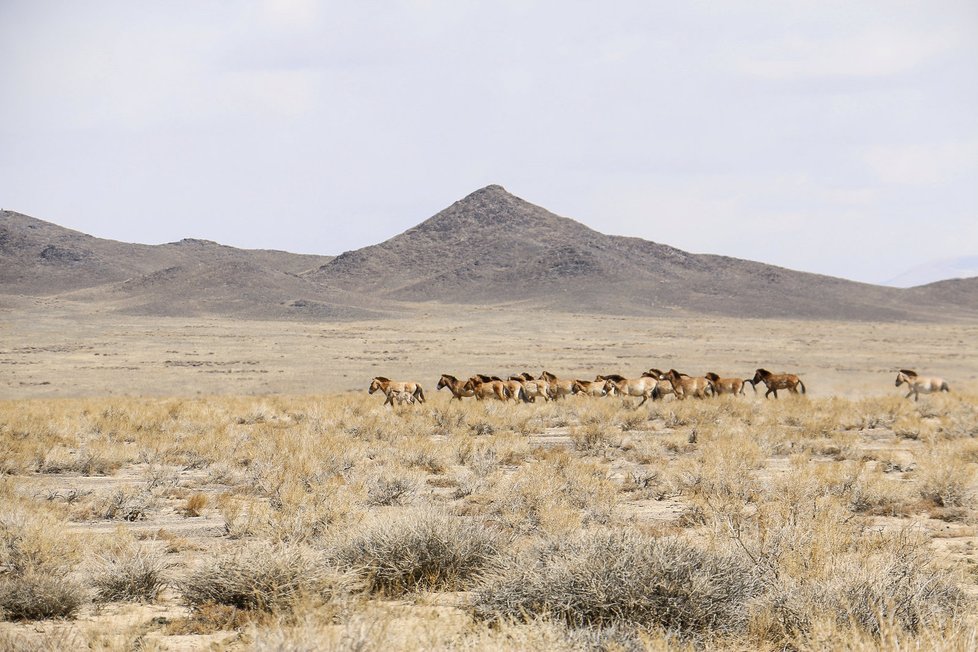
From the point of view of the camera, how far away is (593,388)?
86.1 feet

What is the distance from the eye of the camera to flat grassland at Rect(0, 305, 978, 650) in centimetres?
577

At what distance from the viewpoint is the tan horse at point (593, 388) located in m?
25.9

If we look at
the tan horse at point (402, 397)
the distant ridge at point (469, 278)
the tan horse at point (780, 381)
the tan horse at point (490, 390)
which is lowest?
→ the tan horse at point (402, 397)

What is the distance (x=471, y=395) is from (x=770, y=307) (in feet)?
289

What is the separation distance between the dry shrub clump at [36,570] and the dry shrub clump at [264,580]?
849mm

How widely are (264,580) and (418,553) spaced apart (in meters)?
1.29

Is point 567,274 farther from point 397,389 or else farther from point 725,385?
point 397,389

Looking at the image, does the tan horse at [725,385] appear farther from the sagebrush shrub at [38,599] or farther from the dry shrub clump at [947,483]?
the sagebrush shrub at [38,599]

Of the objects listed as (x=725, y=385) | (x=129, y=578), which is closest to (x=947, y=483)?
(x=129, y=578)

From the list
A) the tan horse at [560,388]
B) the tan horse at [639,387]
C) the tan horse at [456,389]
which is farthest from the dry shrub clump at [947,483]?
the tan horse at [456,389]

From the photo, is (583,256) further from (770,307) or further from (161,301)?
(161,301)

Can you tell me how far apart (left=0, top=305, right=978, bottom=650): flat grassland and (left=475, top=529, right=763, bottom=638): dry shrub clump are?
0.02 meters

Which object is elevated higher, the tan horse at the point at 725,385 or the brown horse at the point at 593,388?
the tan horse at the point at 725,385

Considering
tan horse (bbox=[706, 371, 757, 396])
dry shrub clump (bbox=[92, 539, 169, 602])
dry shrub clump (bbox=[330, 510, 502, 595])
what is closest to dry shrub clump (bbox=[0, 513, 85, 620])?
dry shrub clump (bbox=[92, 539, 169, 602])
